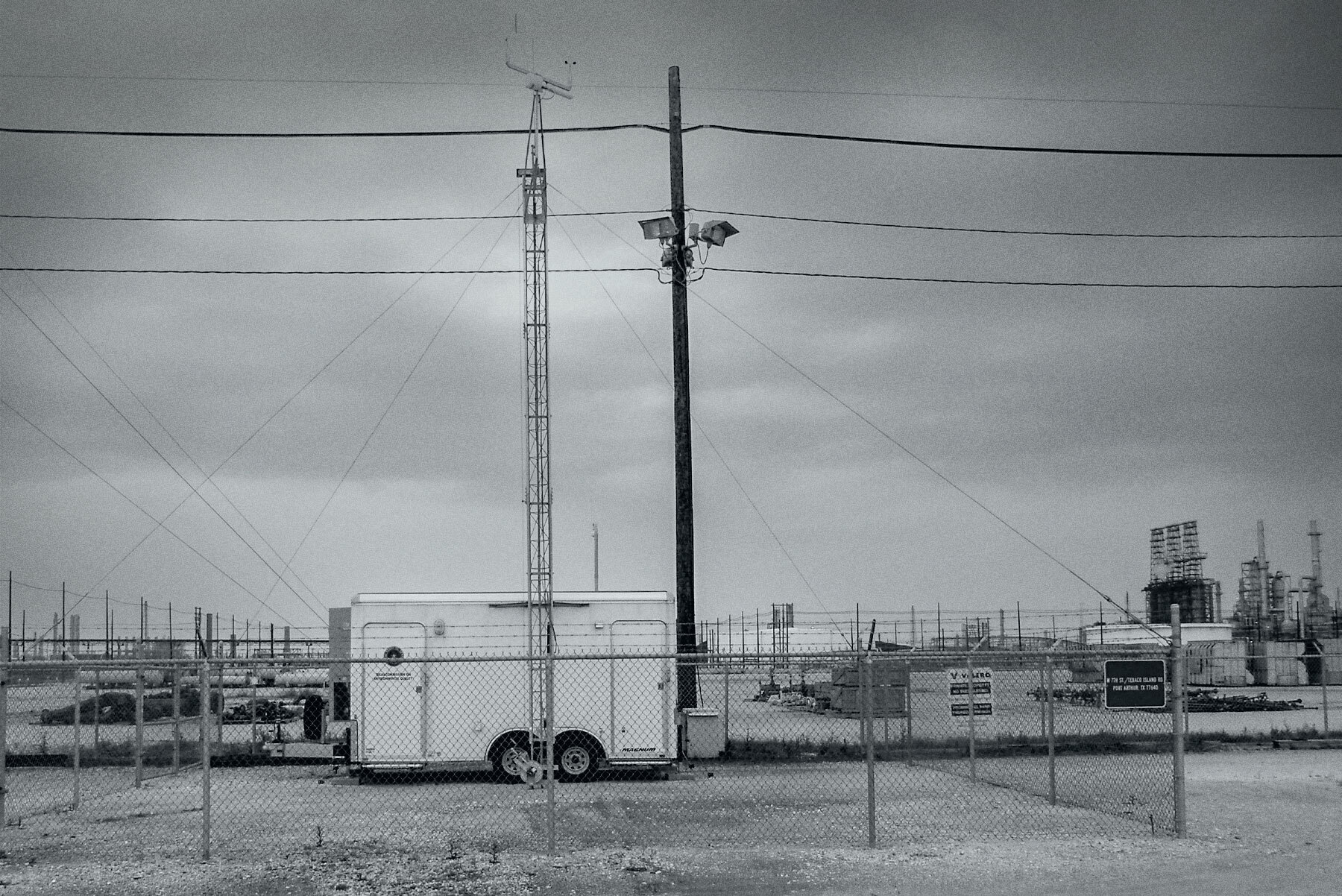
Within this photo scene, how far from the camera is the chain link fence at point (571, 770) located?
13961 millimetres

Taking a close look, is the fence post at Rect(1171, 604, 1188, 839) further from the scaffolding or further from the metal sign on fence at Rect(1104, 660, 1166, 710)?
the scaffolding

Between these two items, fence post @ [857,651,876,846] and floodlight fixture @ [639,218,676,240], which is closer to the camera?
fence post @ [857,651,876,846]

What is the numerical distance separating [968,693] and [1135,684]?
349cm

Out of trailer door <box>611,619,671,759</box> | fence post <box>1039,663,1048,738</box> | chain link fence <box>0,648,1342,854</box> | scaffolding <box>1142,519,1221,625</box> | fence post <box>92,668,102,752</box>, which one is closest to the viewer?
chain link fence <box>0,648,1342,854</box>

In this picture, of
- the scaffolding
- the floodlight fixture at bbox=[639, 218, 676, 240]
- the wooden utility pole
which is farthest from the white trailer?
the scaffolding

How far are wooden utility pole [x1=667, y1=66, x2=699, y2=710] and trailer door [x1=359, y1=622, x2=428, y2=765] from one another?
5.00 m

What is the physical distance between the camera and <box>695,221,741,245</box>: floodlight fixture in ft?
73.6

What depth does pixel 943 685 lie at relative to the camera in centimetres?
3906

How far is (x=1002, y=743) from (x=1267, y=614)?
52.9 metres

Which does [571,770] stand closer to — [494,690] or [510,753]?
[510,753]

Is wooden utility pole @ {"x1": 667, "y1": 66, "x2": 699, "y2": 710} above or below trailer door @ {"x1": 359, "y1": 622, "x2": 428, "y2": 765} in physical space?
above

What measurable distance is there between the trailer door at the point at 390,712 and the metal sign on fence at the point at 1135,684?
377 inches

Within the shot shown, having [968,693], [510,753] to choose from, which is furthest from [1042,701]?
[510,753]

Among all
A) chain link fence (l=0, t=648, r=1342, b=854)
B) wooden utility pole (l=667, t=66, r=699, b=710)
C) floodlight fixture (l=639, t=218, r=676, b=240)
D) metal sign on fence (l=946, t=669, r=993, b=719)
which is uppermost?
floodlight fixture (l=639, t=218, r=676, b=240)
